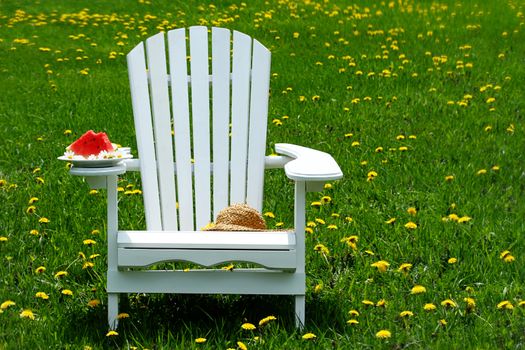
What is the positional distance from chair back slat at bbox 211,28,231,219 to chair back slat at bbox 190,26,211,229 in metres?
0.03

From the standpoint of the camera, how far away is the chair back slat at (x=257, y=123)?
11.9 feet

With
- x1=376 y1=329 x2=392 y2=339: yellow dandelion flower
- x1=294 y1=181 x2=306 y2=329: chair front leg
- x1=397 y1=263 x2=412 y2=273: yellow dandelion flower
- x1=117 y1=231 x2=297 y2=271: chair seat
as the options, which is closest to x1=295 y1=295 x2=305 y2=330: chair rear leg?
x1=294 y1=181 x2=306 y2=329: chair front leg

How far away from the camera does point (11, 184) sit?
4473 mm

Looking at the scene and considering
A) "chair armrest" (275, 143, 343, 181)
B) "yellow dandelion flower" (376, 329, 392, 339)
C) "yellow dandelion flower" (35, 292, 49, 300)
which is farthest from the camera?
"yellow dandelion flower" (35, 292, 49, 300)

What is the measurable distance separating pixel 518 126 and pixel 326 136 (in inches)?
49.1

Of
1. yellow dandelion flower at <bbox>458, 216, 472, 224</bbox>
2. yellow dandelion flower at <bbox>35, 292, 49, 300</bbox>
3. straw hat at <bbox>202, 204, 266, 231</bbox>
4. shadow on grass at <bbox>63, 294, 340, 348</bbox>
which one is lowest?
shadow on grass at <bbox>63, 294, 340, 348</bbox>

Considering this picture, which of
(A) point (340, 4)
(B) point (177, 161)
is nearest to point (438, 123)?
(B) point (177, 161)

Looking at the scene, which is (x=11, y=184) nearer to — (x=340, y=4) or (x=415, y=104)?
(x=415, y=104)

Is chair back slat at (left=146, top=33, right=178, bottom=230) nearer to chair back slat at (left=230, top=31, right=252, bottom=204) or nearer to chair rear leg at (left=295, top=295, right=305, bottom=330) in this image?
chair back slat at (left=230, top=31, right=252, bottom=204)

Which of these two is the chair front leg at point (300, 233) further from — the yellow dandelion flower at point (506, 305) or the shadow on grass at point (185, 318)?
the yellow dandelion flower at point (506, 305)

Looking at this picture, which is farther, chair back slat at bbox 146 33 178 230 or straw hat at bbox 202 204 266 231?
chair back slat at bbox 146 33 178 230

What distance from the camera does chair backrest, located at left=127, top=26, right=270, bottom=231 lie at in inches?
142

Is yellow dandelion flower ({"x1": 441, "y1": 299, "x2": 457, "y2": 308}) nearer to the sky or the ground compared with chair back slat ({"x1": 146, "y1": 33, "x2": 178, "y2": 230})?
nearer to the ground

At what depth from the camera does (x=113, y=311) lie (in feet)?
9.95
